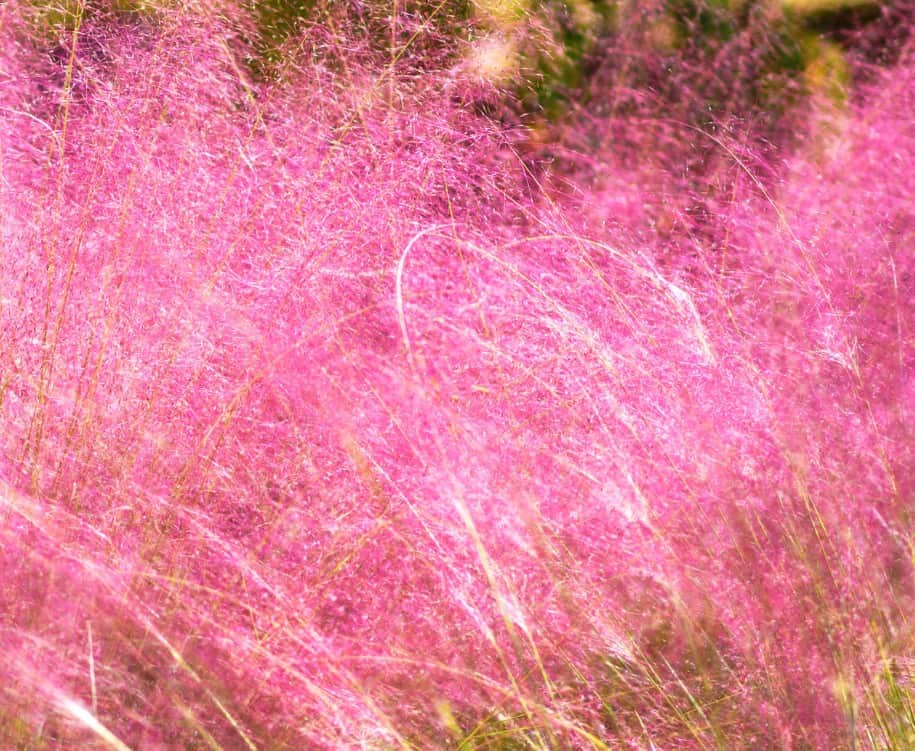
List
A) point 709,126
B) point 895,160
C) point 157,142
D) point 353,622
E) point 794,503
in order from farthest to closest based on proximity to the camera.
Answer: point 709,126 < point 895,160 < point 157,142 < point 794,503 < point 353,622

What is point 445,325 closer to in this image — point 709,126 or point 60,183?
point 60,183

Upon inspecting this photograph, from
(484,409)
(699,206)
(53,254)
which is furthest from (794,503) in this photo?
(53,254)

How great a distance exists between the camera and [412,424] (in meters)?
1.33

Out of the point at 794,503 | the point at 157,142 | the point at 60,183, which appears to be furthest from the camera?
the point at 157,142

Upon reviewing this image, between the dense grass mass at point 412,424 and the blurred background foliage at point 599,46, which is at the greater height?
the blurred background foliage at point 599,46

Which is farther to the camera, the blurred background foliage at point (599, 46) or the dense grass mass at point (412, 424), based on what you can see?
the blurred background foliage at point (599, 46)

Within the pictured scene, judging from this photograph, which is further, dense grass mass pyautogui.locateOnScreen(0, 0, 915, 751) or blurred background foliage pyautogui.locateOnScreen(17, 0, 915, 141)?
blurred background foliage pyautogui.locateOnScreen(17, 0, 915, 141)

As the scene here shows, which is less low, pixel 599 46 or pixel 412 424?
pixel 599 46

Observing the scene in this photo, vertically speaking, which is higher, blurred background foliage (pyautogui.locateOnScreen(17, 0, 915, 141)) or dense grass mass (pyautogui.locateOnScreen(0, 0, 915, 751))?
Answer: blurred background foliage (pyautogui.locateOnScreen(17, 0, 915, 141))

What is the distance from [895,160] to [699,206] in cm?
35

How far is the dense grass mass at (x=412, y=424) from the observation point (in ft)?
3.66

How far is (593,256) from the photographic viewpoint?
1.64m

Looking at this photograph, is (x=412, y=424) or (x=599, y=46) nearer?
(x=412, y=424)

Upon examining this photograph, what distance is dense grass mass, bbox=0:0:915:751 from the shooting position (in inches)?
43.9
